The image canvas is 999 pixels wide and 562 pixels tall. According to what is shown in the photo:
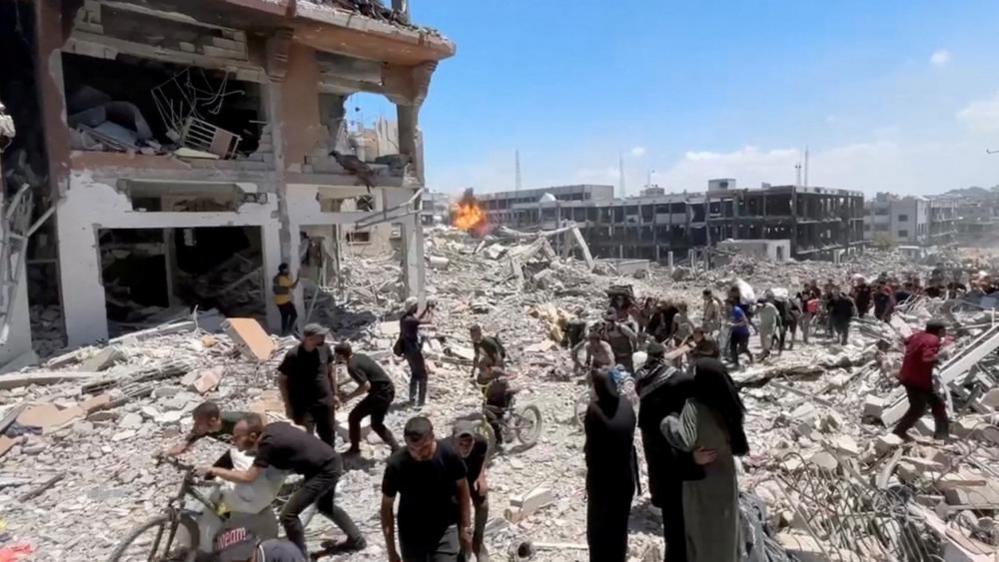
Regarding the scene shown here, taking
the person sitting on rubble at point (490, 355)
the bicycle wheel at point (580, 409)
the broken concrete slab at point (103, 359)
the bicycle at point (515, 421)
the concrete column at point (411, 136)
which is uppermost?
the concrete column at point (411, 136)

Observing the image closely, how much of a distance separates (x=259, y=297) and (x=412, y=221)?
13.2ft

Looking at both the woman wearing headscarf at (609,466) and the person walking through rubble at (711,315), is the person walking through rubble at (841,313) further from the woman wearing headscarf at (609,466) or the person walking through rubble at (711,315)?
the woman wearing headscarf at (609,466)

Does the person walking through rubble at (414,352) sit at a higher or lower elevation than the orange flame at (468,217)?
lower

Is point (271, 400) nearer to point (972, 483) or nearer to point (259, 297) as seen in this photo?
point (259, 297)

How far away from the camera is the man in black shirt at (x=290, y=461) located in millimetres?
3736

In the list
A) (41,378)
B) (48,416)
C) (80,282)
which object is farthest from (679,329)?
(80,282)

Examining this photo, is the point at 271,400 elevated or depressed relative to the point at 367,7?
depressed

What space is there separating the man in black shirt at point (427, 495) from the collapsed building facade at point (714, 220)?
43.6 m

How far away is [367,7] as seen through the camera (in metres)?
13.2

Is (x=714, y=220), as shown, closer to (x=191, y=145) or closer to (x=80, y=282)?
(x=191, y=145)

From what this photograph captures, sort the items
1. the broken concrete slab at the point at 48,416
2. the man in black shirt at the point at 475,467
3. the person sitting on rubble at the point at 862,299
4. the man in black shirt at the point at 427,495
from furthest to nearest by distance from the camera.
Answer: the person sitting on rubble at the point at 862,299
the broken concrete slab at the point at 48,416
the man in black shirt at the point at 475,467
the man in black shirt at the point at 427,495

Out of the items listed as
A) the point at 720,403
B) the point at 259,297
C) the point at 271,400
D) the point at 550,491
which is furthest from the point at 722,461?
the point at 259,297

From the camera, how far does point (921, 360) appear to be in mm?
6719

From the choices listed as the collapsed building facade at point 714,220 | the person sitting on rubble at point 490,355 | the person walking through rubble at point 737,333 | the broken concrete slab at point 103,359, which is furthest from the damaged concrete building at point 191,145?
the collapsed building facade at point 714,220
